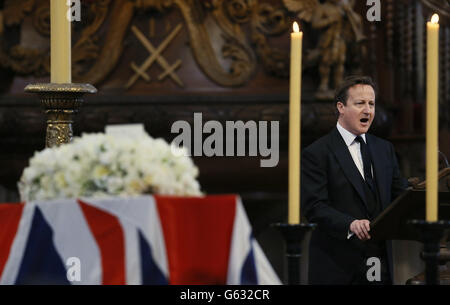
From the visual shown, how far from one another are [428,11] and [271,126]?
161 cm

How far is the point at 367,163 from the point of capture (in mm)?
3598

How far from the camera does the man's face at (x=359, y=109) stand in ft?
11.6

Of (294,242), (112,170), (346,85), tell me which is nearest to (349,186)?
(346,85)

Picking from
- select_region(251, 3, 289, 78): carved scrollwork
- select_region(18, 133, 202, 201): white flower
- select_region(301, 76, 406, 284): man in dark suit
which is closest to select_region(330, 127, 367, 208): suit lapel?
select_region(301, 76, 406, 284): man in dark suit

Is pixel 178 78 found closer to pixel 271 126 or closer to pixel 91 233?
pixel 271 126

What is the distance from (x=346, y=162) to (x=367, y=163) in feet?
0.28

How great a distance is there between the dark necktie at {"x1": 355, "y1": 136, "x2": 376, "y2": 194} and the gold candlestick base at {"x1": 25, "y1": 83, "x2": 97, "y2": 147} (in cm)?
112

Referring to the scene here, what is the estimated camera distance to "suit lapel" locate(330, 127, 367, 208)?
Result: 3.52m

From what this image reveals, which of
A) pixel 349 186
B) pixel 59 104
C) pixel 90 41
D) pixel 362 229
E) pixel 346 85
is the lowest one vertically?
pixel 362 229

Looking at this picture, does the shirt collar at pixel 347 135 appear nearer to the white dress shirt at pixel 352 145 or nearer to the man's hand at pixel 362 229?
the white dress shirt at pixel 352 145

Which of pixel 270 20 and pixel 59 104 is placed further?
Answer: pixel 270 20

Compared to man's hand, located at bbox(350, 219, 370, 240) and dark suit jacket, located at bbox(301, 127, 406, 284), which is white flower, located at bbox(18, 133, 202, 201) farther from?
dark suit jacket, located at bbox(301, 127, 406, 284)

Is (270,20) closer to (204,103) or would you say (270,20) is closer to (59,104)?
(204,103)

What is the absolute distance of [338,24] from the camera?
6289 mm
